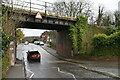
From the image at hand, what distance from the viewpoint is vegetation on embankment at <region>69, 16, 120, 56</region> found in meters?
27.0

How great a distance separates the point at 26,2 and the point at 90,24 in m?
12.2

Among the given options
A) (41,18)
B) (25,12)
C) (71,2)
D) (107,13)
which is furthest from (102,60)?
(107,13)

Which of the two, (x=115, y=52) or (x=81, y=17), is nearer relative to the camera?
(x=115, y=52)

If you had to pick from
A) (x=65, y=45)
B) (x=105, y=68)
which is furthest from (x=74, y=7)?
(x=105, y=68)

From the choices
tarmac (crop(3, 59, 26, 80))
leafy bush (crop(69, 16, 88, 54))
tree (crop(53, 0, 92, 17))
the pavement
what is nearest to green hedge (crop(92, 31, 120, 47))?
leafy bush (crop(69, 16, 88, 54))

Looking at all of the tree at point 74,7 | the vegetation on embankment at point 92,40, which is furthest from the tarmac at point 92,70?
the tree at point 74,7

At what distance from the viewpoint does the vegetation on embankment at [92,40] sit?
2700cm

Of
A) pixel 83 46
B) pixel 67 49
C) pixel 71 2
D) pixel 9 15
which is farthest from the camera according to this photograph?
pixel 71 2

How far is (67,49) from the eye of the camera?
33.1 m

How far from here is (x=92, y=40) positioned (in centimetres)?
2806

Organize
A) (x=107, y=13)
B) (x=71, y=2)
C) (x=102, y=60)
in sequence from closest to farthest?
(x=102, y=60) → (x=71, y=2) → (x=107, y=13)

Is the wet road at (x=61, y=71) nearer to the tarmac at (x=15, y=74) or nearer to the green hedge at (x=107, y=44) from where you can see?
the tarmac at (x=15, y=74)

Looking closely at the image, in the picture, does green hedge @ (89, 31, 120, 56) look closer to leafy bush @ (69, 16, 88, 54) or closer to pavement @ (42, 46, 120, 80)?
leafy bush @ (69, 16, 88, 54)

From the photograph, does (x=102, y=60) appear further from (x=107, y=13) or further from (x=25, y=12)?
(x=107, y=13)
